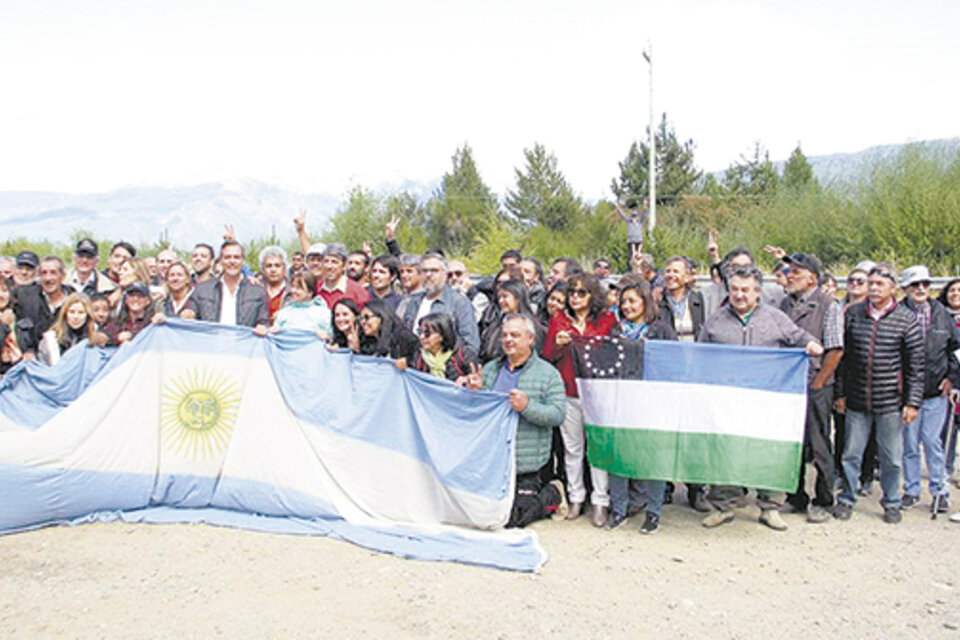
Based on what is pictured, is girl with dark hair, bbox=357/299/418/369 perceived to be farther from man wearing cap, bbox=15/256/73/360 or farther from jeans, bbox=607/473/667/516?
man wearing cap, bbox=15/256/73/360

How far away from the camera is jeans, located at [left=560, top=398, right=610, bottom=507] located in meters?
6.77

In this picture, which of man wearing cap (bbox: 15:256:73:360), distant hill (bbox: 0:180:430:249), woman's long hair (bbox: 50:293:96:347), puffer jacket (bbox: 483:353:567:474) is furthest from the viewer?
distant hill (bbox: 0:180:430:249)

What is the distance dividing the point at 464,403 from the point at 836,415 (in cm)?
319

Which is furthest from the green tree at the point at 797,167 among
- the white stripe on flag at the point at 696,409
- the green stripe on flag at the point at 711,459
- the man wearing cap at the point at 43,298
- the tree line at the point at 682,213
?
the man wearing cap at the point at 43,298

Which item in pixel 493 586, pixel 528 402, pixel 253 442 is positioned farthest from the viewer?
pixel 253 442

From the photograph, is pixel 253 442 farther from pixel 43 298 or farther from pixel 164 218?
pixel 164 218

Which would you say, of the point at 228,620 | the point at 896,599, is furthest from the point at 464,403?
the point at 896,599

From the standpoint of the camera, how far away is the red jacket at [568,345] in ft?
22.4

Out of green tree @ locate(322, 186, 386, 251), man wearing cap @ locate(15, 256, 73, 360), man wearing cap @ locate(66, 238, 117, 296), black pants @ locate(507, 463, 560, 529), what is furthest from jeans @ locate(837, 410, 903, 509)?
green tree @ locate(322, 186, 386, 251)

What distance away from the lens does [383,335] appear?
22.8 feet

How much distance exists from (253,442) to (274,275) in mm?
1813

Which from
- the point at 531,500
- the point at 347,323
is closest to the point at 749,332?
the point at 531,500

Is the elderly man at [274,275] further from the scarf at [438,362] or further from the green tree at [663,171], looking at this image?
the green tree at [663,171]

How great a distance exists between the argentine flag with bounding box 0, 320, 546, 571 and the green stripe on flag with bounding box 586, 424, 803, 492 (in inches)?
39.5
